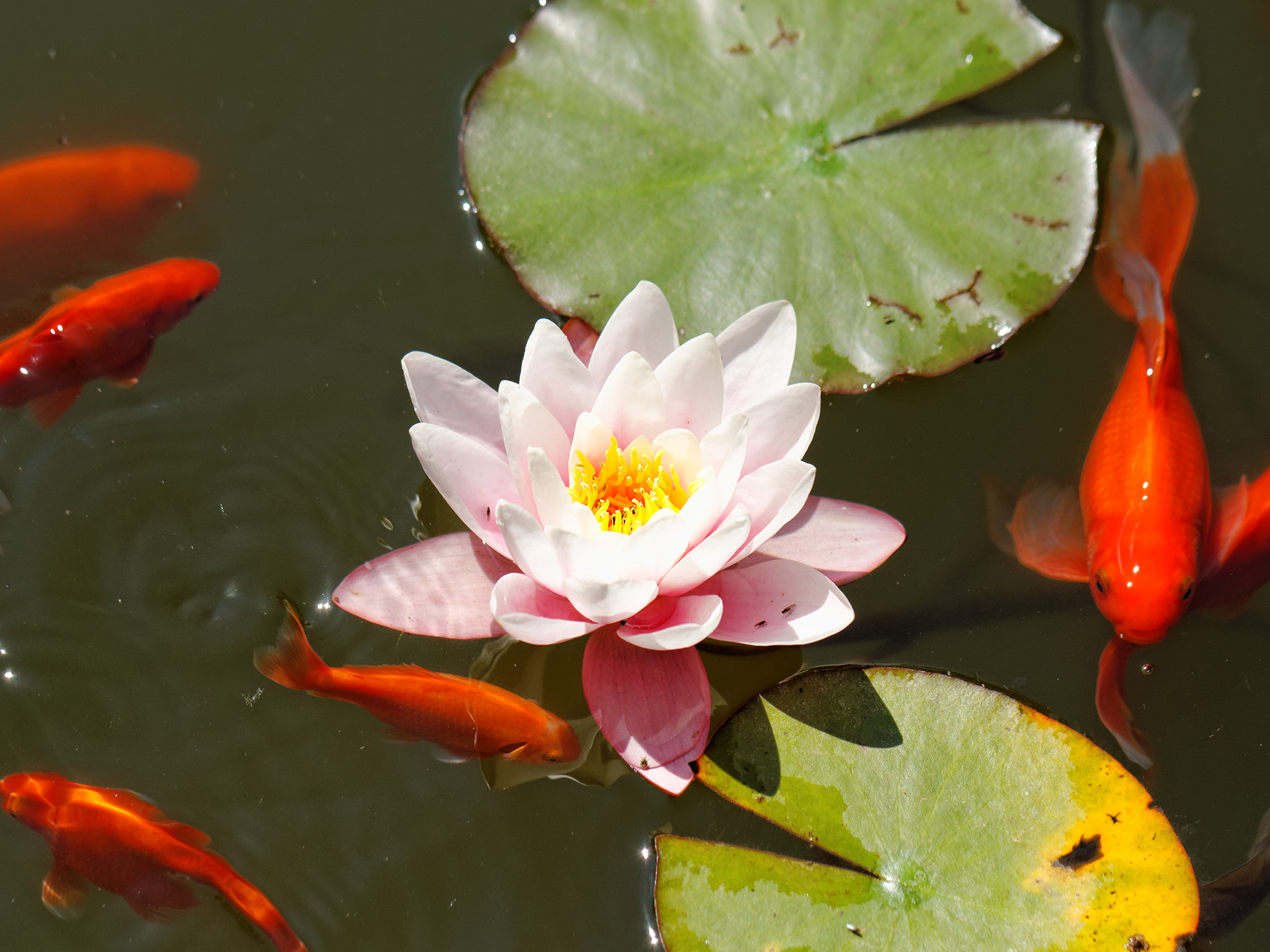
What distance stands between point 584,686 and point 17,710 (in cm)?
133

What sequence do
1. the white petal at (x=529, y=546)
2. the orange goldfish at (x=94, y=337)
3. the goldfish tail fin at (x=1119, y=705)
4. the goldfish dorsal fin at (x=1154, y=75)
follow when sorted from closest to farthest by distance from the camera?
the white petal at (x=529, y=546), the goldfish tail fin at (x=1119, y=705), the orange goldfish at (x=94, y=337), the goldfish dorsal fin at (x=1154, y=75)

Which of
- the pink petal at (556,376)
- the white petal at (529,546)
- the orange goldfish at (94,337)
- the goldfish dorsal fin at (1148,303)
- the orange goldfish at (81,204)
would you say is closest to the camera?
the white petal at (529,546)

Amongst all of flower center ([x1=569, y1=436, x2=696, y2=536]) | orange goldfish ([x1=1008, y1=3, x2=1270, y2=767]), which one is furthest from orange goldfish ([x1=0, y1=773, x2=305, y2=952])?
orange goldfish ([x1=1008, y1=3, x2=1270, y2=767])

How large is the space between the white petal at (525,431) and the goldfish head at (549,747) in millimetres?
511

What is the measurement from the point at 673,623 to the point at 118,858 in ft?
4.00

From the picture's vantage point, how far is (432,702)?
194 cm

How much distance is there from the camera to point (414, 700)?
6.34 ft

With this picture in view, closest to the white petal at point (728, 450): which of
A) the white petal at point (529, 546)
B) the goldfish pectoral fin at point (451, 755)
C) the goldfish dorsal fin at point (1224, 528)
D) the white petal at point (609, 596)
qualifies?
the white petal at point (609, 596)

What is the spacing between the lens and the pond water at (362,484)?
1998 millimetres

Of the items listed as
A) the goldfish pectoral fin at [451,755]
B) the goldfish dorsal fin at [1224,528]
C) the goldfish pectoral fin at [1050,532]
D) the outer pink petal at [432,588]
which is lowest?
the goldfish dorsal fin at [1224,528]

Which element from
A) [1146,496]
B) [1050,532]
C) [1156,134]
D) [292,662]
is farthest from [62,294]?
[1156,134]

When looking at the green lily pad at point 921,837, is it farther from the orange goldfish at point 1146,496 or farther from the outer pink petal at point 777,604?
the orange goldfish at point 1146,496

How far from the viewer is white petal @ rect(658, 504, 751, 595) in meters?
1.67

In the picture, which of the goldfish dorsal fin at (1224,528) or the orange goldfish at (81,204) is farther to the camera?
the orange goldfish at (81,204)
